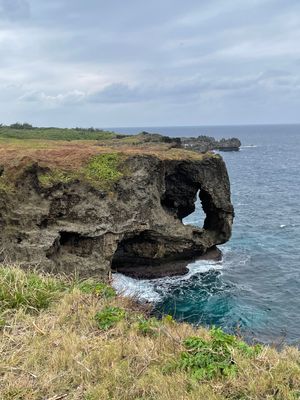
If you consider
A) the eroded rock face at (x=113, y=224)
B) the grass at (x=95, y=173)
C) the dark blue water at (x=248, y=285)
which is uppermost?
the grass at (x=95, y=173)

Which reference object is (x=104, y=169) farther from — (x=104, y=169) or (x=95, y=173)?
(x=95, y=173)

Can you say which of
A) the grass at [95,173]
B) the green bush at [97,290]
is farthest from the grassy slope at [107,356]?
the grass at [95,173]

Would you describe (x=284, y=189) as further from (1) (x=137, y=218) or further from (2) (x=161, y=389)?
(2) (x=161, y=389)

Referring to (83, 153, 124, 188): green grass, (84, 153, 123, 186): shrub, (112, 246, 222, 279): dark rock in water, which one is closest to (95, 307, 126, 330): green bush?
(83, 153, 124, 188): green grass

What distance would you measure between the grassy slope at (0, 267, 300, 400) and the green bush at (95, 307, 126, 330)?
0.06ft

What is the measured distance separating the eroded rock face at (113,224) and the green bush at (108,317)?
13.2 metres

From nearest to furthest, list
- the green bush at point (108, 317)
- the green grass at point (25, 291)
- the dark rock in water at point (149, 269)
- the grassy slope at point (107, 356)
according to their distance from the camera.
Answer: the grassy slope at point (107, 356) < the green bush at point (108, 317) < the green grass at point (25, 291) < the dark rock in water at point (149, 269)

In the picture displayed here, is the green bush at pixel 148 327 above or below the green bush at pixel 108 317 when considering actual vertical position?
below

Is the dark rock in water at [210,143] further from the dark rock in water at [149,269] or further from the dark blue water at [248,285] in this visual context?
the dark rock in water at [149,269]

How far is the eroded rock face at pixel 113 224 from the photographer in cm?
2467

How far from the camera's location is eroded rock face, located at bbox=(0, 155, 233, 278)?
2467cm

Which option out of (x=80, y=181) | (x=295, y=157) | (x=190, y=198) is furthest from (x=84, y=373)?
(x=295, y=157)

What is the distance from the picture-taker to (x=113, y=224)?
2692 cm

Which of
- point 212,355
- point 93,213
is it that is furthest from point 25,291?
point 93,213
